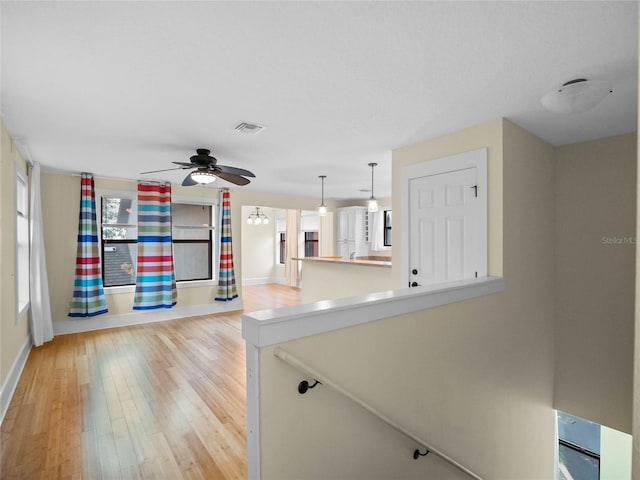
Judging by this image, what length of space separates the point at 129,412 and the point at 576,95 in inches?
159

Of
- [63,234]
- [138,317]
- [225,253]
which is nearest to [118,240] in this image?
[63,234]

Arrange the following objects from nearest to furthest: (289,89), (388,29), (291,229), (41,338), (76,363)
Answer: (388,29) < (289,89) < (76,363) < (41,338) < (291,229)

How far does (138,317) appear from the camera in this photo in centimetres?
547

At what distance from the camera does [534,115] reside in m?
2.70

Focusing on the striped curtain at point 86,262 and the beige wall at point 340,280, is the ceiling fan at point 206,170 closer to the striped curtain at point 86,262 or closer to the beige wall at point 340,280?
the beige wall at point 340,280

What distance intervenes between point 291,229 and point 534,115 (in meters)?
7.19

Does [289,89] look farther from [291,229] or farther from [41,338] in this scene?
[291,229]

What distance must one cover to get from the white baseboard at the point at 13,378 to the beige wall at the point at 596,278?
5.27 meters

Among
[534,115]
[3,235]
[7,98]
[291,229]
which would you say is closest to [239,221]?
[291,229]

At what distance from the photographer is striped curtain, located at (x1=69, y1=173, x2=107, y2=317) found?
4832 mm

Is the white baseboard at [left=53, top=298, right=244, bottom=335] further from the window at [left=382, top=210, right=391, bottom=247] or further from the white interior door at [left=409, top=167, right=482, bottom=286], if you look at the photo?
the white interior door at [left=409, top=167, right=482, bottom=286]

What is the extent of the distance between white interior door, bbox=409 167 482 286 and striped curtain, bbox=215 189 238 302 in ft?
12.4

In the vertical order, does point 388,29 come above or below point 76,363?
→ above

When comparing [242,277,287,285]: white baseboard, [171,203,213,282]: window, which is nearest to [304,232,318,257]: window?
[242,277,287,285]: white baseboard
